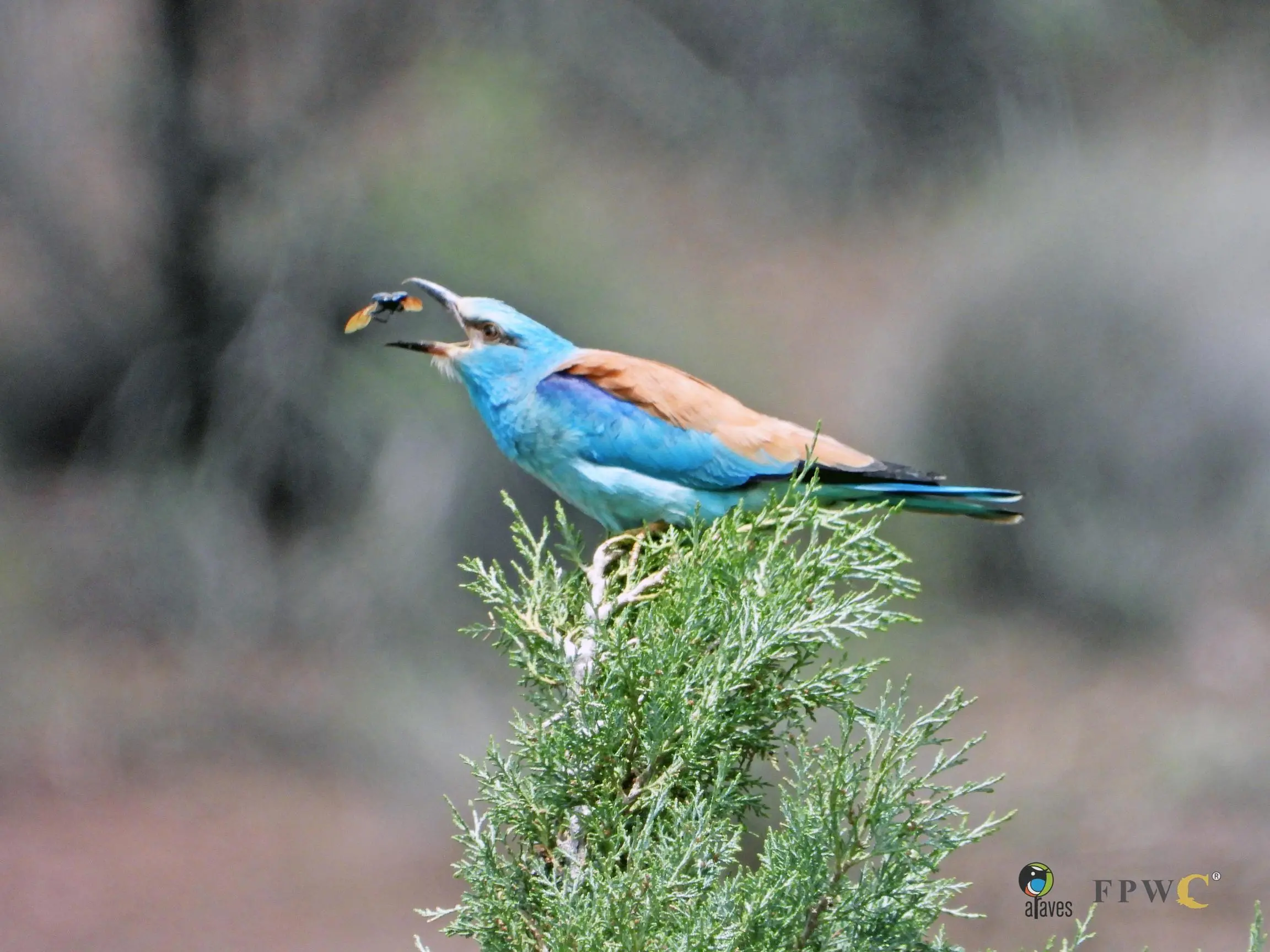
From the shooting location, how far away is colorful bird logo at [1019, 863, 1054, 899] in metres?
1.35

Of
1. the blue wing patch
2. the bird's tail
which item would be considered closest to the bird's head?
the blue wing patch

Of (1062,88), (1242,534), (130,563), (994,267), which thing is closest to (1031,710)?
(1242,534)

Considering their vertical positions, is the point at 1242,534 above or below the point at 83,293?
below

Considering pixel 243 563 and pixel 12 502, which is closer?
pixel 243 563

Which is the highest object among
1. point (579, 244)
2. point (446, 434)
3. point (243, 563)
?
point (579, 244)

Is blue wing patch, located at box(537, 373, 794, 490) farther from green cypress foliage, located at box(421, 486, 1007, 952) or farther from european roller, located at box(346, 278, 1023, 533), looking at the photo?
green cypress foliage, located at box(421, 486, 1007, 952)

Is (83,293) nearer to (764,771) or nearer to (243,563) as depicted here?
(243,563)

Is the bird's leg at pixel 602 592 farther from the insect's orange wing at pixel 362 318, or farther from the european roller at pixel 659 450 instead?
the insect's orange wing at pixel 362 318

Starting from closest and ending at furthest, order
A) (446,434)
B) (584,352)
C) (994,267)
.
→ (584,352), (446,434), (994,267)

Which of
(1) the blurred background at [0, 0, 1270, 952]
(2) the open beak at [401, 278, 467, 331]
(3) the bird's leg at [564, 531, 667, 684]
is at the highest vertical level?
(1) the blurred background at [0, 0, 1270, 952]

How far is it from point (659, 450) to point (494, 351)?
0.80ft

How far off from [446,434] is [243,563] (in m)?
0.68

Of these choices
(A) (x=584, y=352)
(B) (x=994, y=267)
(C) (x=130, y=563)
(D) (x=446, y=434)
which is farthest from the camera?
(C) (x=130, y=563)

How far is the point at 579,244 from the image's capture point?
104 inches
